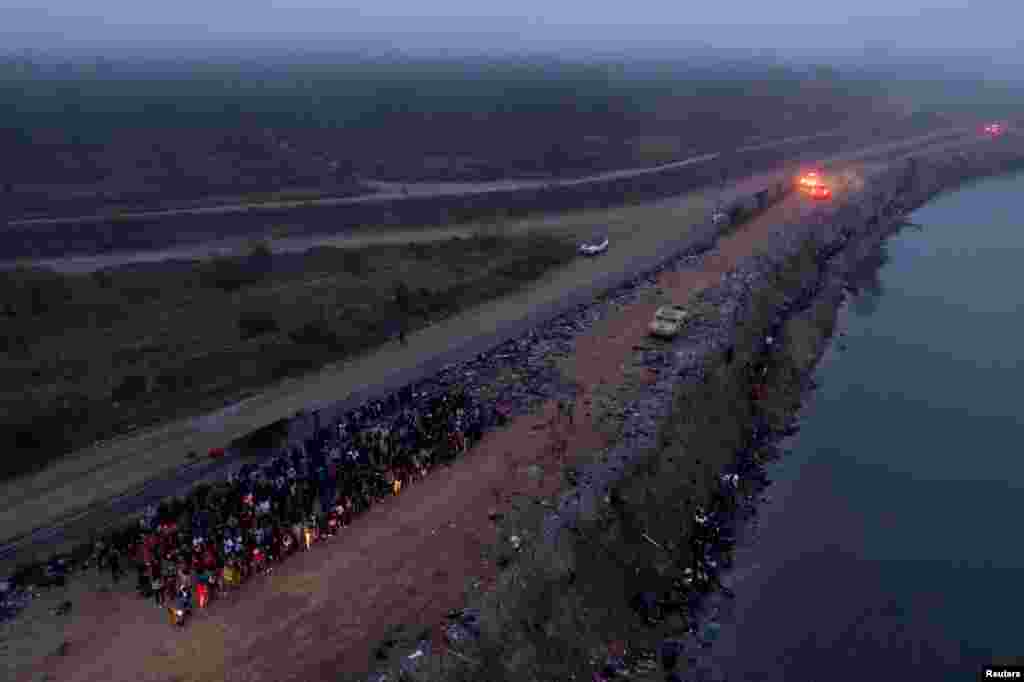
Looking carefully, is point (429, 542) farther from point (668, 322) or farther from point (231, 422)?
point (668, 322)

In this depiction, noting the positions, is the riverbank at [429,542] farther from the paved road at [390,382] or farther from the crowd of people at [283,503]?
the paved road at [390,382]

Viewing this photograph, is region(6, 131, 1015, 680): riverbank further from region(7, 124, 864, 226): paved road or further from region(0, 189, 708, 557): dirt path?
region(7, 124, 864, 226): paved road

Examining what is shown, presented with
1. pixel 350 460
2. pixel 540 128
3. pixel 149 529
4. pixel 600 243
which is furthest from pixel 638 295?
pixel 540 128

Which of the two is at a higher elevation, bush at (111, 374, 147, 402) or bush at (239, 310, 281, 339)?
bush at (239, 310, 281, 339)

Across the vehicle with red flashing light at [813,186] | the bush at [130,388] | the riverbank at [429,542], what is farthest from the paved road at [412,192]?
the riverbank at [429,542]

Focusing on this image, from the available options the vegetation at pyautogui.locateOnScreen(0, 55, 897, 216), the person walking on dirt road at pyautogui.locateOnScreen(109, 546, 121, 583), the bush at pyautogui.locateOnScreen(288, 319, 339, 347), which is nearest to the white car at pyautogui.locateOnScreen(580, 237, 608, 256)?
the bush at pyautogui.locateOnScreen(288, 319, 339, 347)

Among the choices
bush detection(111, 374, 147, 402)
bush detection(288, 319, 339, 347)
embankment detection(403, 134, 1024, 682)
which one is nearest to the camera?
embankment detection(403, 134, 1024, 682)

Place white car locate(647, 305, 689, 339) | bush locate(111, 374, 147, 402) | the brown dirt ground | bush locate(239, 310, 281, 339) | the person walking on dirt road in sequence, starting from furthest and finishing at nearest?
1. bush locate(239, 310, 281, 339)
2. white car locate(647, 305, 689, 339)
3. bush locate(111, 374, 147, 402)
4. the person walking on dirt road
5. the brown dirt ground
